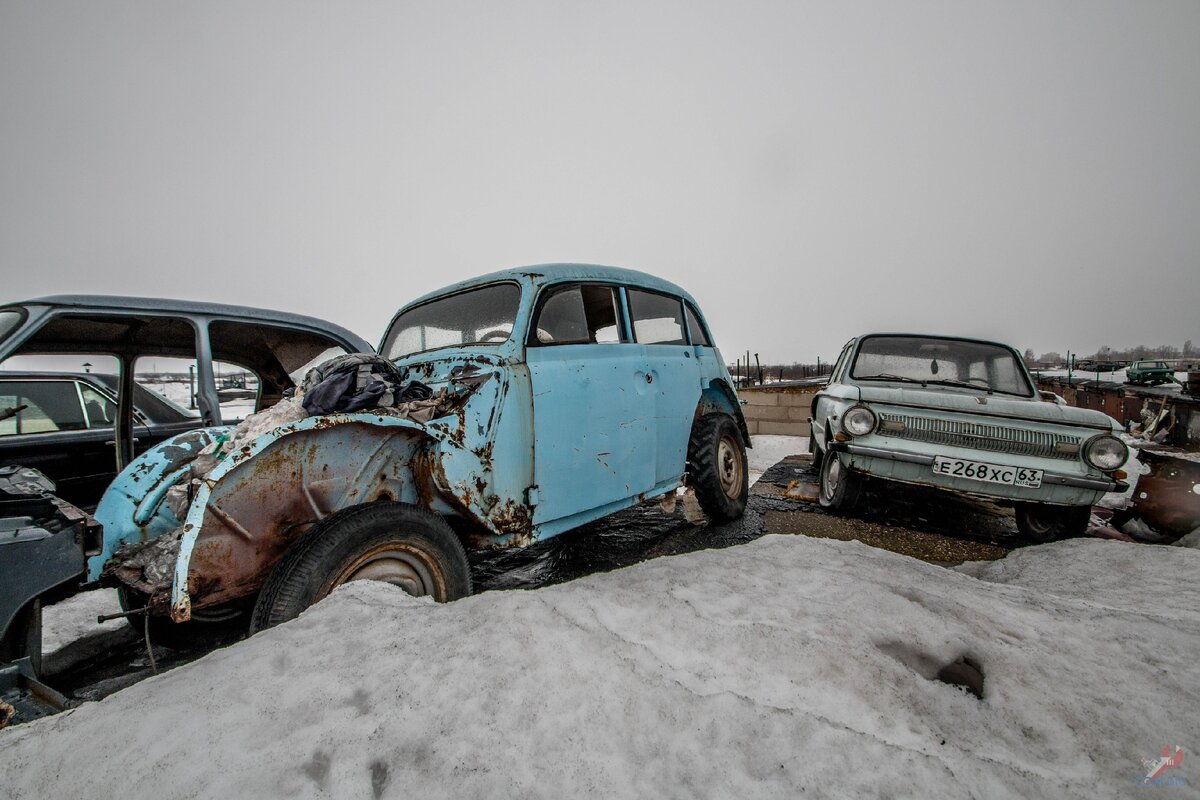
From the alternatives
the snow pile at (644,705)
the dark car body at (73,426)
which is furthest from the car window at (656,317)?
the dark car body at (73,426)

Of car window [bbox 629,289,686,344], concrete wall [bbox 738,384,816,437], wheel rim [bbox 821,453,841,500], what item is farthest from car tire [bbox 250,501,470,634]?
concrete wall [bbox 738,384,816,437]

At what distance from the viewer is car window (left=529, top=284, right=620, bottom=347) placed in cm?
276

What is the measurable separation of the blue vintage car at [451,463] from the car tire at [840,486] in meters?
1.20

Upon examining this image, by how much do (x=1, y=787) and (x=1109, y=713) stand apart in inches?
101

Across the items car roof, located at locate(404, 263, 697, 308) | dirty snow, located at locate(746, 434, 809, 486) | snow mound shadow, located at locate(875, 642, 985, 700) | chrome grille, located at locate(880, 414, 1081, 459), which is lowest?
dirty snow, located at locate(746, 434, 809, 486)

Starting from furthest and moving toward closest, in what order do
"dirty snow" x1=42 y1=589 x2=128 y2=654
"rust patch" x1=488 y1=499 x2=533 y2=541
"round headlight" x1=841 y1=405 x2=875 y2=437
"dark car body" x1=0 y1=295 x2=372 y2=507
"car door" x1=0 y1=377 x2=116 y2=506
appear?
1. "round headlight" x1=841 y1=405 x2=875 y2=437
2. "car door" x1=0 y1=377 x2=116 y2=506
3. "dirty snow" x1=42 y1=589 x2=128 y2=654
4. "rust patch" x1=488 y1=499 x2=533 y2=541
5. "dark car body" x1=0 y1=295 x2=372 y2=507

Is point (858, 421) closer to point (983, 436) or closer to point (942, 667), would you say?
point (983, 436)

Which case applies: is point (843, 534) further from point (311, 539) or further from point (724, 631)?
point (311, 539)

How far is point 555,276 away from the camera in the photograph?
2875mm

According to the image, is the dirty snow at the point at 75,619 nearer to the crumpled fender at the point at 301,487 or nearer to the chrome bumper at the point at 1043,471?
the crumpled fender at the point at 301,487

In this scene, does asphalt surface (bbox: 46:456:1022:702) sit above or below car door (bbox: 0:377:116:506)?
below

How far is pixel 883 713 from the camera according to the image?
3.71ft

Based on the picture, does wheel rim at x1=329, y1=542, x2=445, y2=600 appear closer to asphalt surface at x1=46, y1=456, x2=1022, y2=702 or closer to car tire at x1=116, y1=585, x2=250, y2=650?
car tire at x1=116, y1=585, x2=250, y2=650

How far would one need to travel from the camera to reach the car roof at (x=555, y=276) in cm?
282
